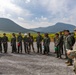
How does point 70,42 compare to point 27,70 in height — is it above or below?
above

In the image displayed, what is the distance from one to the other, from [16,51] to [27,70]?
10930mm

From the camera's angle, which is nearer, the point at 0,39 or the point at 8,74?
the point at 8,74

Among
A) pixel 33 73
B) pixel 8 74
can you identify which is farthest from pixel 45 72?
pixel 8 74

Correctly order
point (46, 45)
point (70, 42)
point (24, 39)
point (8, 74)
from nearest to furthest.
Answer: point (8, 74)
point (70, 42)
point (46, 45)
point (24, 39)

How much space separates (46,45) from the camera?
830 inches

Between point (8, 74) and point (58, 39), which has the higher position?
point (58, 39)

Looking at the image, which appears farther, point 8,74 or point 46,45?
point 46,45

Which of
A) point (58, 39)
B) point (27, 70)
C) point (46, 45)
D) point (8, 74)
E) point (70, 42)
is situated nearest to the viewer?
point (8, 74)

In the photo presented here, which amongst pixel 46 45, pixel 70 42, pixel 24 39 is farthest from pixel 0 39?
pixel 70 42

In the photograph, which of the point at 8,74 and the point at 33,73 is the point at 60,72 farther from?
the point at 8,74

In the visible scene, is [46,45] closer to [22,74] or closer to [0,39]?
[0,39]

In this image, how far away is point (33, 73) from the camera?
456 inches

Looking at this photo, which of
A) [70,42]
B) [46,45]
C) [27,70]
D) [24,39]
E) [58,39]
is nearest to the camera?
[27,70]

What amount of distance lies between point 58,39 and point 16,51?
6.44m
